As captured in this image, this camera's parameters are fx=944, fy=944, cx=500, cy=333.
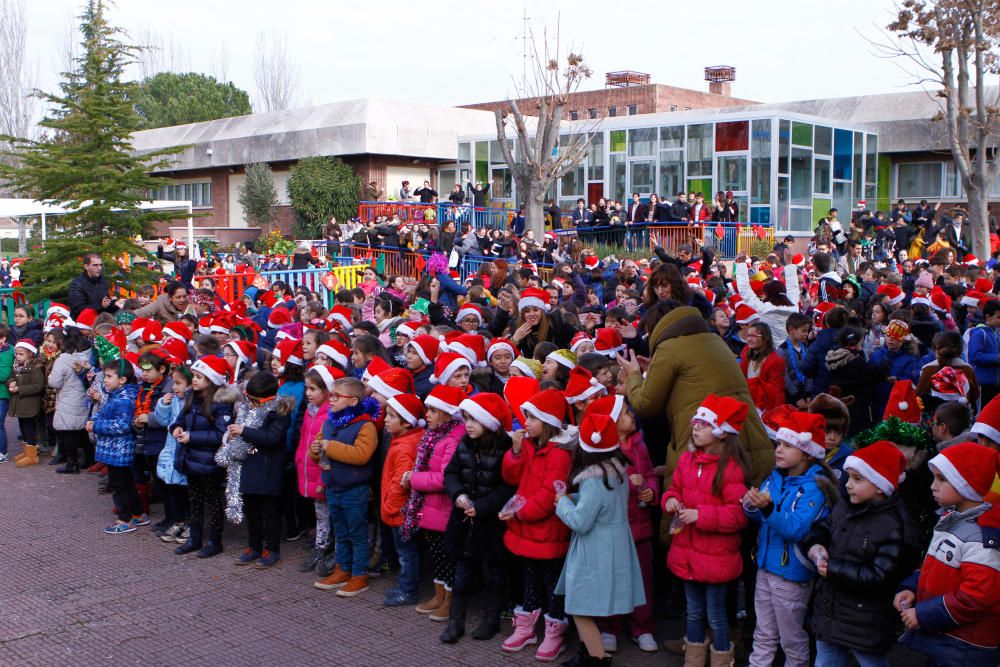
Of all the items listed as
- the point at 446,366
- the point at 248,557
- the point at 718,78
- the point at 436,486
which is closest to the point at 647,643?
the point at 436,486

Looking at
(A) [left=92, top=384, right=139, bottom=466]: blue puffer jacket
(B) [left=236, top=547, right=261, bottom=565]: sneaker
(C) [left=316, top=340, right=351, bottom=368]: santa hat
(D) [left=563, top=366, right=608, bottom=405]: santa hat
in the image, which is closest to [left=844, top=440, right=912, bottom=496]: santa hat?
(D) [left=563, top=366, right=608, bottom=405]: santa hat

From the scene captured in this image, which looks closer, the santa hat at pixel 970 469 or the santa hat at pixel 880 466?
the santa hat at pixel 970 469

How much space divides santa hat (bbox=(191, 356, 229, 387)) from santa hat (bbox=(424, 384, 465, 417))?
2.19 meters

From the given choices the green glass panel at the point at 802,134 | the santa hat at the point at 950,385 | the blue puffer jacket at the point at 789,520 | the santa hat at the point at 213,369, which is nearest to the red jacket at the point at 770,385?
the santa hat at the point at 950,385

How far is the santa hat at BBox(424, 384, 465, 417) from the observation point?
20.5ft

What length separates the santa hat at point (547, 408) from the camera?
5.51m

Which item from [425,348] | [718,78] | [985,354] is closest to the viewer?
[425,348]

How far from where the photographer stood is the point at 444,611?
20.5 feet

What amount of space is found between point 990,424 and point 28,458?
9.97 m

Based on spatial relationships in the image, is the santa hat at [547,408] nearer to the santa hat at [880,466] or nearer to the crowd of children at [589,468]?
the crowd of children at [589,468]

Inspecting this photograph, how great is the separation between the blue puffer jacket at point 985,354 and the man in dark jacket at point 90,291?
10835 millimetres

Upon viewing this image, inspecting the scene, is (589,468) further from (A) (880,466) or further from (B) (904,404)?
(B) (904,404)

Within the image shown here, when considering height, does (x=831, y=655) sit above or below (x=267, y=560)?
above

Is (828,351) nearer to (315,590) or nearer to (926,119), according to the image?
(315,590)
